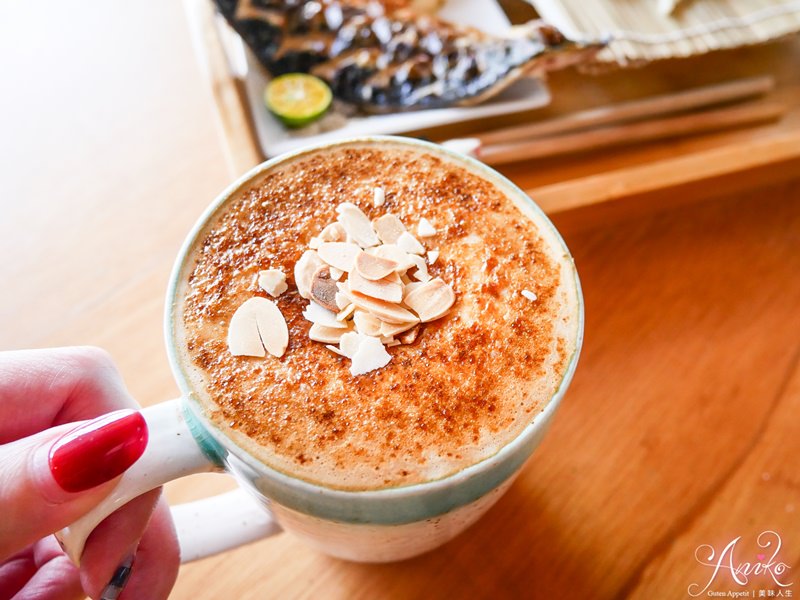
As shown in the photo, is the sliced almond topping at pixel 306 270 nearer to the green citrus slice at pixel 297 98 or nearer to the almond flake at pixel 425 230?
the almond flake at pixel 425 230

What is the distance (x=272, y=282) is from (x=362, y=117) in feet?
2.05

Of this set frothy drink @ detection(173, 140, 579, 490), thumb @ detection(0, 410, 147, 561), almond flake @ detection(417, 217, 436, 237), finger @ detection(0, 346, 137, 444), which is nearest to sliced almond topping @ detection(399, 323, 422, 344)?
frothy drink @ detection(173, 140, 579, 490)

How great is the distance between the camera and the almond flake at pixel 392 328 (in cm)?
57

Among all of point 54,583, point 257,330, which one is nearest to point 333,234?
point 257,330

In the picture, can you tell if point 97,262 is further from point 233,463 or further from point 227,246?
point 233,463

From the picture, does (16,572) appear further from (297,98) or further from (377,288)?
(297,98)

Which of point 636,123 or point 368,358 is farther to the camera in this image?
point 636,123

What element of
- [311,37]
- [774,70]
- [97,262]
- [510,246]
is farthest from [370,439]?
[774,70]

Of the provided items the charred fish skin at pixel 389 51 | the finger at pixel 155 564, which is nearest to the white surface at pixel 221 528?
the finger at pixel 155 564

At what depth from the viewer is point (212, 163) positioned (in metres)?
1.10

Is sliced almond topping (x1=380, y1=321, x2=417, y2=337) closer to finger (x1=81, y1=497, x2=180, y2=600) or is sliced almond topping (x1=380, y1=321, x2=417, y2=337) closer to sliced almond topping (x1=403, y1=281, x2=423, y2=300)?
sliced almond topping (x1=403, y1=281, x2=423, y2=300)

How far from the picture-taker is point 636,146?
110 centimetres

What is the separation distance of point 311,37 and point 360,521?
95cm

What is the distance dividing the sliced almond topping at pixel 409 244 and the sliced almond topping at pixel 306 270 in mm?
80
